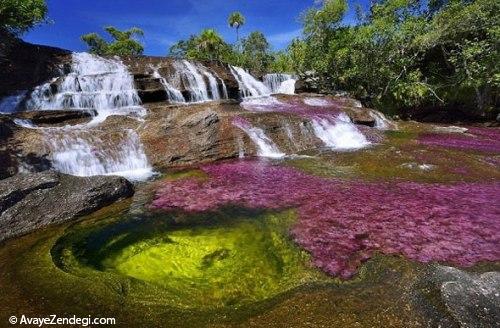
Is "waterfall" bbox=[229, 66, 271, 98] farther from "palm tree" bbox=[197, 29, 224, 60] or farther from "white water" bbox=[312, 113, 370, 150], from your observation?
"palm tree" bbox=[197, 29, 224, 60]

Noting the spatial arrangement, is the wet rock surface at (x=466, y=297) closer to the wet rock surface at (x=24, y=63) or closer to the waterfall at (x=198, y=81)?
the waterfall at (x=198, y=81)

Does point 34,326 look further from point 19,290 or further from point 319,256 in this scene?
point 319,256

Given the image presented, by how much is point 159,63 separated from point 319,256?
30.3m

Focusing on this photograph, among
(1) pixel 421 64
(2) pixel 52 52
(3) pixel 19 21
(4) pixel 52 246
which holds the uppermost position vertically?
(3) pixel 19 21

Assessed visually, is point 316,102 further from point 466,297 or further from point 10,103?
point 466,297

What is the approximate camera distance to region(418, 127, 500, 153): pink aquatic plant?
25.0 metres

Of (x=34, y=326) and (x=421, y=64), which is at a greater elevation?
(x=421, y=64)

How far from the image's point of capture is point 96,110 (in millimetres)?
25891

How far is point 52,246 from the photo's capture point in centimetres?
1036

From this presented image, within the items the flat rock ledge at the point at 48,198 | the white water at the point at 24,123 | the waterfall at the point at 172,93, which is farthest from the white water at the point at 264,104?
the flat rock ledge at the point at 48,198

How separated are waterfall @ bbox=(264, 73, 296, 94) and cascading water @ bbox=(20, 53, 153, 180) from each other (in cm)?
1810

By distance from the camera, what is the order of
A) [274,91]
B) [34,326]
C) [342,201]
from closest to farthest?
[34,326]
[342,201]
[274,91]

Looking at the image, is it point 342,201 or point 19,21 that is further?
point 19,21

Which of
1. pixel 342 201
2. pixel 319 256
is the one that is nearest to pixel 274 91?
pixel 342 201
